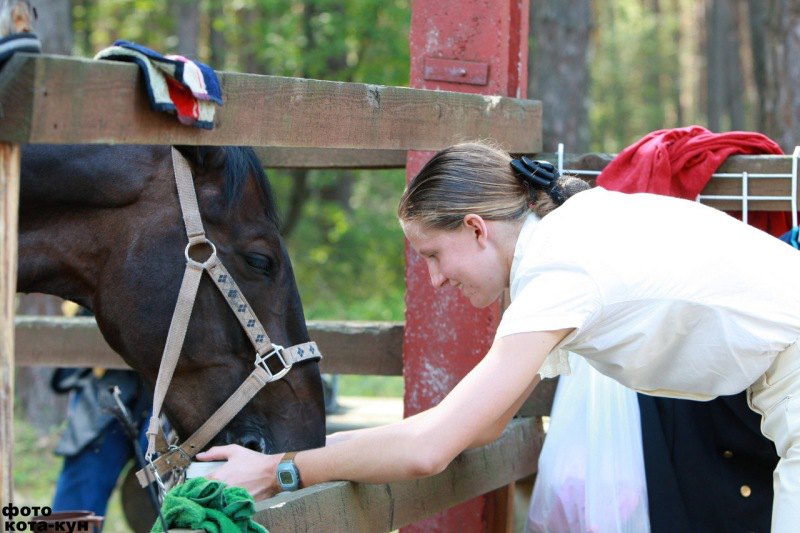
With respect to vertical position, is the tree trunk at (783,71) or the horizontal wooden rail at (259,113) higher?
the tree trunk at (783,71)

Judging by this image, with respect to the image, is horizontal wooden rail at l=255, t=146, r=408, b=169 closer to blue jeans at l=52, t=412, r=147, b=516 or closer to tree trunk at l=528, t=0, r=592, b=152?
blue jeans at l=52, t=412, r=147, b=516

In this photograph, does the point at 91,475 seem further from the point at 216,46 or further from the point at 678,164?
the point at 216,46

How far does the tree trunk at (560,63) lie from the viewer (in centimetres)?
797

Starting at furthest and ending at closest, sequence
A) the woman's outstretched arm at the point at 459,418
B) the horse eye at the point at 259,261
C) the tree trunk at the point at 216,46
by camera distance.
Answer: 1. the tree trunk at the point at 216,46
2. the horse eye at the point at 259,261
3. the woman's outstretched arm at the point at 459,418

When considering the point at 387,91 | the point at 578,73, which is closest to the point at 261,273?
the point at 387,91

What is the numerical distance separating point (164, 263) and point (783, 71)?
179 inches

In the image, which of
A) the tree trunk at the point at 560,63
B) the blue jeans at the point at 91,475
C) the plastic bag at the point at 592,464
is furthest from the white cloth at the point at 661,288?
the tree trunk at the point at 560,63

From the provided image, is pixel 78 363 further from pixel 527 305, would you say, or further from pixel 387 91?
pixel 527 305

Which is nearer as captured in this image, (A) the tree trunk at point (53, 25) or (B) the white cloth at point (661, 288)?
(B) the white cloth at point (661, 288)

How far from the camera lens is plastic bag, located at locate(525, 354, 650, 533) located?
250 centimetres

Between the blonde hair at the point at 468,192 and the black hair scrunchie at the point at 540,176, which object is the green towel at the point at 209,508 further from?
the black hair scrunchie at the point at 540,176

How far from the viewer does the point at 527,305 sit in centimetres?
190

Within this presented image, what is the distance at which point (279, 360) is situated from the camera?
254 cm

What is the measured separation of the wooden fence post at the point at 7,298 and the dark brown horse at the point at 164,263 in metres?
1.03
